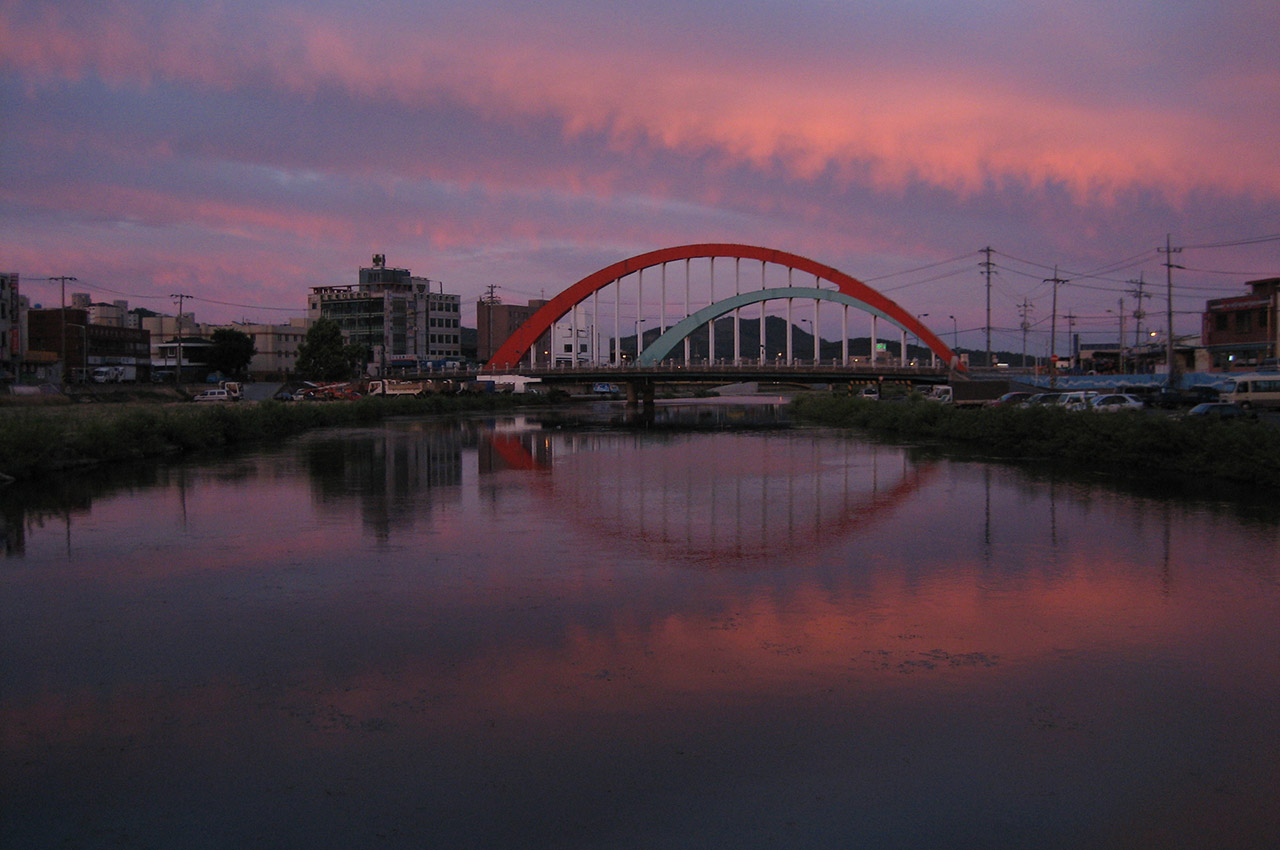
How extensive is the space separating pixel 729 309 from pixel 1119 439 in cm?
4615

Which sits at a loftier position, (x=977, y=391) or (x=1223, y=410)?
(x=977, y=391)

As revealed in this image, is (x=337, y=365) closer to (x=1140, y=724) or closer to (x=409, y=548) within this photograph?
→ (x=409, y=548)

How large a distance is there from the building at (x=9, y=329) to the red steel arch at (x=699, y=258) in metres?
31.1

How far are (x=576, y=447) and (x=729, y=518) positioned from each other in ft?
58.9

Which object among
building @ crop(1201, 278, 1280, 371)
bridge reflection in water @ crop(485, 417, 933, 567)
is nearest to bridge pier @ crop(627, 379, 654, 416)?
bridge reflection in water @ crop(485, 417, 933, 567)

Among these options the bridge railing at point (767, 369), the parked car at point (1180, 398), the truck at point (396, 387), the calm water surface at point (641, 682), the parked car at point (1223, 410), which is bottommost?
the calm water surface at point (641, 682)

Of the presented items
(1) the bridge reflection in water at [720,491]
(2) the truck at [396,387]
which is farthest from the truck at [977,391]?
(2) the truck at [396,387]

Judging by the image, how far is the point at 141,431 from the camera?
28.3m

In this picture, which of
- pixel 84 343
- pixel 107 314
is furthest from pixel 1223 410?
pixel 107 314

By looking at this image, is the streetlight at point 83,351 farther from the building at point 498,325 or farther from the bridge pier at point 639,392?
the building at point 498,325

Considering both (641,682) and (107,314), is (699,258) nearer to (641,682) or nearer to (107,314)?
(641,682)

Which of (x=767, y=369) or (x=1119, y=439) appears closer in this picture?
(x=1119, y=439)

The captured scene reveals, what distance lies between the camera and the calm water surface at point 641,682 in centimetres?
550

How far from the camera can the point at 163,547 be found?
13.7 meters
